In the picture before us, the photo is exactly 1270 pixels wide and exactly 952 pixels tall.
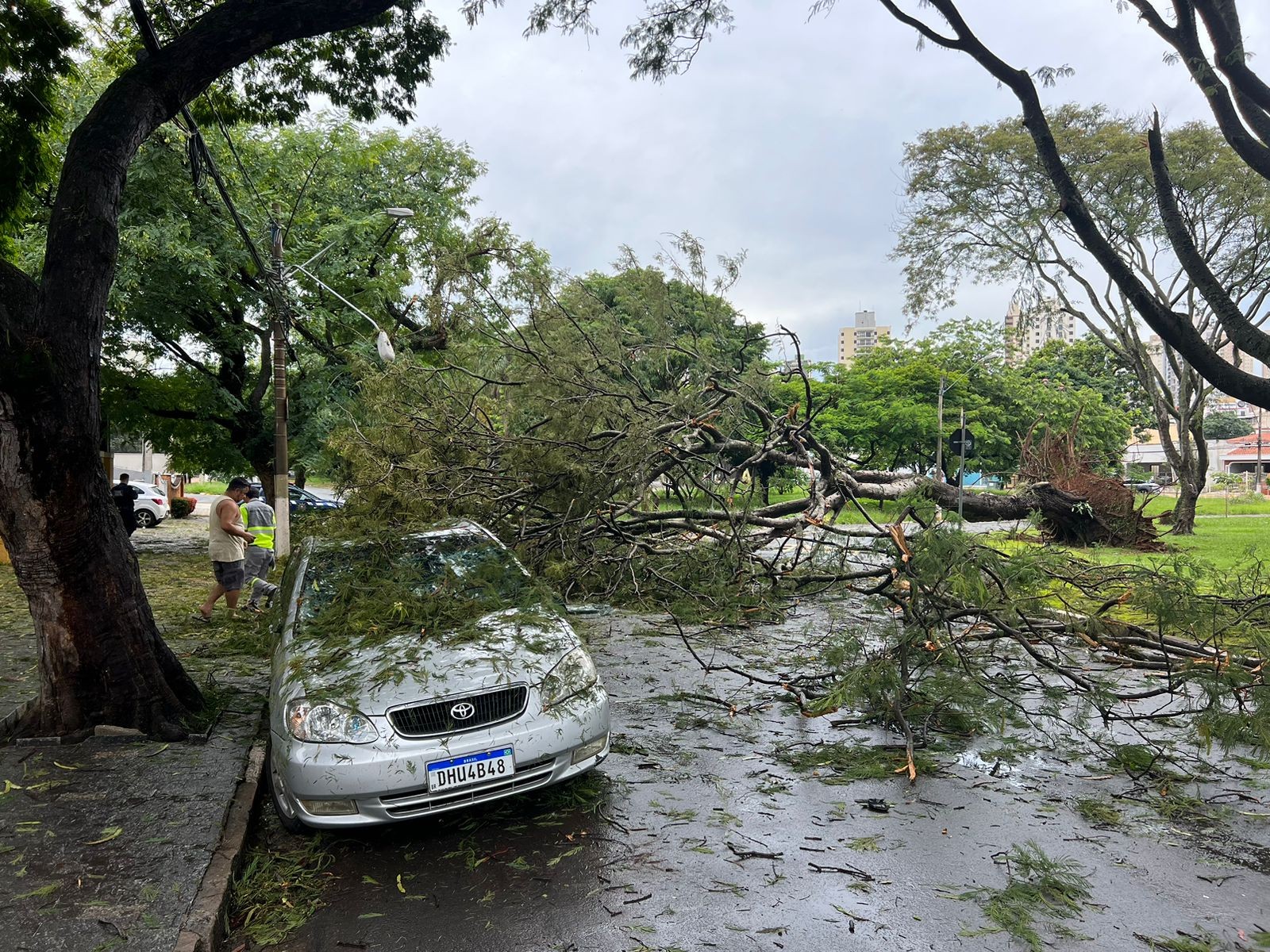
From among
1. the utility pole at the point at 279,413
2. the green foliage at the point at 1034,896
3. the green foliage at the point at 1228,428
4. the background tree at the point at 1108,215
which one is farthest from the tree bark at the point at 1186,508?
the green foliage at the point at 1228,428

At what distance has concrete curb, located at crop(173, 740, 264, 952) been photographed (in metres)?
3.19

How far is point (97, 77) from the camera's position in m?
15.4

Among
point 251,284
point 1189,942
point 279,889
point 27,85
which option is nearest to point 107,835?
point 279,889

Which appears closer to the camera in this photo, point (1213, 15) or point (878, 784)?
point (878, 784)

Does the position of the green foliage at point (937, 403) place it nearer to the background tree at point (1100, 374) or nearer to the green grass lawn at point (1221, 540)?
the green grass lawn at point (1221, 540)

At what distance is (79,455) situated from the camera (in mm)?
5168

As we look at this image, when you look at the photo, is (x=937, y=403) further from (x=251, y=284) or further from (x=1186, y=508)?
(x=251, y=284)

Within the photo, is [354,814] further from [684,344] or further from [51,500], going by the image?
[684,344]

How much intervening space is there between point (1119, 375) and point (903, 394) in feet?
90.8

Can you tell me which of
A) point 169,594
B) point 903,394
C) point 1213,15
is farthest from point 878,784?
point 903,394

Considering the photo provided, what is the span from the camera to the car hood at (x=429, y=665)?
13.5ft

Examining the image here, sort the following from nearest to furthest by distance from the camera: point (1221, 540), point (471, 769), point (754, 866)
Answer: point (754, 866)
point (471, 769)
point (1221, 540)

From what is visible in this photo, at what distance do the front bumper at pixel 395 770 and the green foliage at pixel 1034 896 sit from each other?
2.06 metres

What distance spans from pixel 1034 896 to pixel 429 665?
2.99 metres
